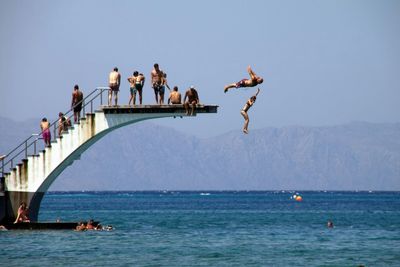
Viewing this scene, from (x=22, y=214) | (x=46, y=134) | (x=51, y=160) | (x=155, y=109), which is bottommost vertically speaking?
(x=22, y=214)

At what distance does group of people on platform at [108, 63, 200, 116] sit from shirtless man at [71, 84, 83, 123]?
161 centimetres

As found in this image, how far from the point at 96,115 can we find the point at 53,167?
3217mm

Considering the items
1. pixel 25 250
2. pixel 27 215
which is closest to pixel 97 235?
pixel 27 215

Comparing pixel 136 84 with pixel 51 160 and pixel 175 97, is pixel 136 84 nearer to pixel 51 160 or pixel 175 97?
pixel 175 97

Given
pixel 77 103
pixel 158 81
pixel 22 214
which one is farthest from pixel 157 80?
pixel 22 214

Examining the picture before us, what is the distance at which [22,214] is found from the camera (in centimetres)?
5472

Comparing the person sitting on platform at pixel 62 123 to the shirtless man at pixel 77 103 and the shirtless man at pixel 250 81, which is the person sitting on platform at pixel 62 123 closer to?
the shirtless man at pixel 77 103

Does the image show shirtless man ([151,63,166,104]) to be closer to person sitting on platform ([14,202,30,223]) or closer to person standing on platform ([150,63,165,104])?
person standing on platform ([150,63,165,104])

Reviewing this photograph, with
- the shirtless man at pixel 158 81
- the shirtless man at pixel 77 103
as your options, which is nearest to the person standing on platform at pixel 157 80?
the shirtless man at pixel 158 81

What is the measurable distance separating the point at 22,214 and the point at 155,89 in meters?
8.74

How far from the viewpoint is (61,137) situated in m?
55.1

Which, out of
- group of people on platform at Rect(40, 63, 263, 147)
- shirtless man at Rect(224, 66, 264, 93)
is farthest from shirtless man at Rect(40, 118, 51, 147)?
shirtless man at Rect(224, 66, 264, 93)

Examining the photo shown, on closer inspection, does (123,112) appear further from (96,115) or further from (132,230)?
(132,230)

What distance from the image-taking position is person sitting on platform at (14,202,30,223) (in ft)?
178
